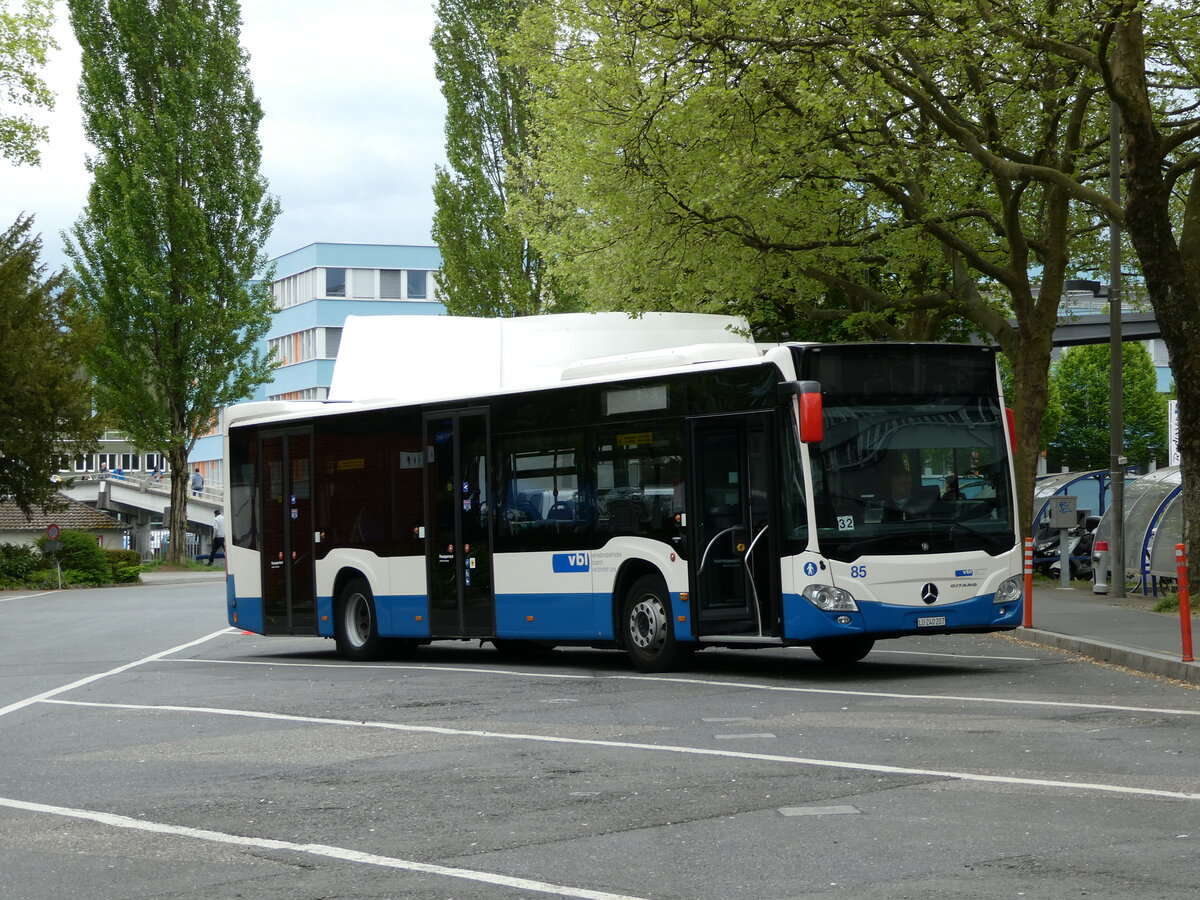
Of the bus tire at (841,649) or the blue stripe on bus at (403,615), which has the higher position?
the blue stripe on bus at (403,615)

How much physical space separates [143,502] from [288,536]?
7358cm

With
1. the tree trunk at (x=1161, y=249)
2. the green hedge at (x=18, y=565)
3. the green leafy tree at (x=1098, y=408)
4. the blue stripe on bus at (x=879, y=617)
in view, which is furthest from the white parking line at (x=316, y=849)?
the green leafy tree at (x=1098, y=408)

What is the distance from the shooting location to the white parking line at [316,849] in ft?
21.3

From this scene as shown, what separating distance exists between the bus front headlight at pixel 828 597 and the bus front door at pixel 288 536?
25.9ft

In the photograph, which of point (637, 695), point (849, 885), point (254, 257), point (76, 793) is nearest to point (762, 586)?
point (637, 695)

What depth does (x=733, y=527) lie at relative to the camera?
50.8ft

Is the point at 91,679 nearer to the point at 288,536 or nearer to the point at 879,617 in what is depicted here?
the point at 288,536

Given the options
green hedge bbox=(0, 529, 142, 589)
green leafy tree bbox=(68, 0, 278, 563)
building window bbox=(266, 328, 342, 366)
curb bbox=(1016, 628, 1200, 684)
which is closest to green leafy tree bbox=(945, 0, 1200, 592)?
curb bbox=(1016, 628, 1200, 684)

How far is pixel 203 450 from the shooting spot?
111375 mm

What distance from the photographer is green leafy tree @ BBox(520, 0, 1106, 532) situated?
21.4m

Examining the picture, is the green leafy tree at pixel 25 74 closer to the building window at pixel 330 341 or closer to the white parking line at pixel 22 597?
the white parking line at pixel 22 597

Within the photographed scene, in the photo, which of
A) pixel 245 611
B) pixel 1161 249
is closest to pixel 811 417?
pixel 1161 249

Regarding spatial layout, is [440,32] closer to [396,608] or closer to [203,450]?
[396,608]

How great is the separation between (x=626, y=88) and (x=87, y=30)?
110 ft
